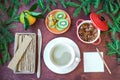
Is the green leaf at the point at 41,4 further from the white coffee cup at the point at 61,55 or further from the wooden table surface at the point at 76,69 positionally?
the white coffee cup at the point at 61,55

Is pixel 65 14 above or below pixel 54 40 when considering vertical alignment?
above

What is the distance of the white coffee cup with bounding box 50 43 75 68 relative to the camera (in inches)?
35.5

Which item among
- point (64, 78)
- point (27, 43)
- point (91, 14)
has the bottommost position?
point (64, 78)

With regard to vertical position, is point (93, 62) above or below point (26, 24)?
below

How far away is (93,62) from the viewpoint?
917mm

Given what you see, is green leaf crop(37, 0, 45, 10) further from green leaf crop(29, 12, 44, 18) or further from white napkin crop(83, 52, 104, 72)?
white napkin crop(83, 52, 104, 72)

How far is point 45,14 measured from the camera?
96 centimetres

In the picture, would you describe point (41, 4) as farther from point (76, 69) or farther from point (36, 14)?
point (76, 69)

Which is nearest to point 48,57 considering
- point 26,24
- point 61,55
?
point 61,55

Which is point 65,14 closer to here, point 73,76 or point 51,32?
point 51,32

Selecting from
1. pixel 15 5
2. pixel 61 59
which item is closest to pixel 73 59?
pixel 61 59

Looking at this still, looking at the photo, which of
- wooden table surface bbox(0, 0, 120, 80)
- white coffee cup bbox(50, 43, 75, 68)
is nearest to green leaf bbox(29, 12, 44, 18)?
wooden table surface bbox(0, 0, 120, 80)

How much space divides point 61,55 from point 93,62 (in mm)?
130

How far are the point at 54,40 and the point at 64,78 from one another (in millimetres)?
155
